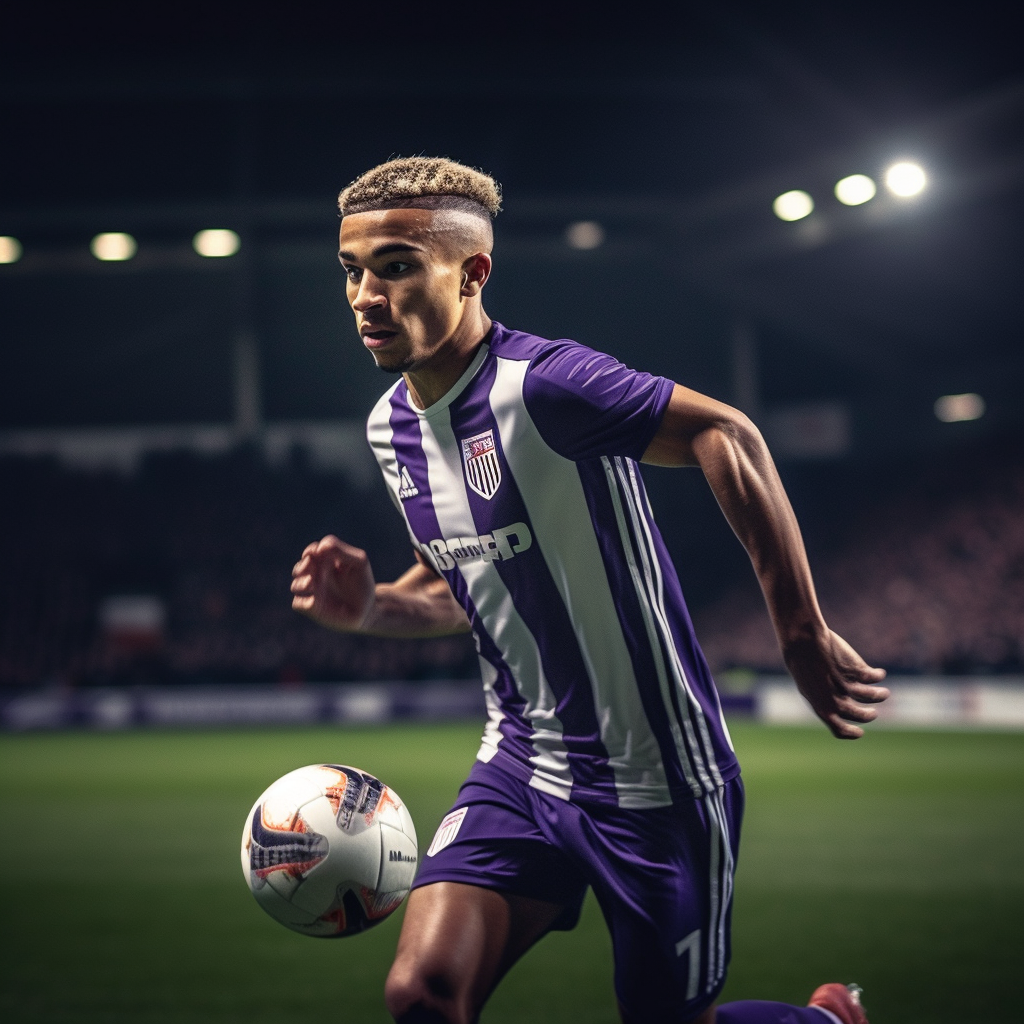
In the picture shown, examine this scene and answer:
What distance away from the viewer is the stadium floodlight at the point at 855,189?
19.8 m

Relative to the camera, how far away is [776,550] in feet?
8.71

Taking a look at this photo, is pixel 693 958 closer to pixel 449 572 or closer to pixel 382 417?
pixel 449 572

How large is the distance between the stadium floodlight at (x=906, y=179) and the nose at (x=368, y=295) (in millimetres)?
17307

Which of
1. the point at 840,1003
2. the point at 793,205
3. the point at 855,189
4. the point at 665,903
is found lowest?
the point at 840,1003

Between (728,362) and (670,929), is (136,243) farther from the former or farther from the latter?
(670,929)

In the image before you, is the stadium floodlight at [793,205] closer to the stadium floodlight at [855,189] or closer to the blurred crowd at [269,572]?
the stadium floodlight at [855,189]

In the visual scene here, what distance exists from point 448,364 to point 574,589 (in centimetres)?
60

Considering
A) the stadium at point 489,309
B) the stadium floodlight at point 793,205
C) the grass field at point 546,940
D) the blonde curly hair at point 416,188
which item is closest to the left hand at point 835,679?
the blonde curly hair at point 416,188

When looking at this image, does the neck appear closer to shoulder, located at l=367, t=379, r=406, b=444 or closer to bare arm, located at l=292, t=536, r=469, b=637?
shoulder, located at l=367, t=379, r=406, b=444

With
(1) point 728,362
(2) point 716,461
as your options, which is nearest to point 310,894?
(2) point 716,461

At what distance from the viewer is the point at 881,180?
64.3 ft

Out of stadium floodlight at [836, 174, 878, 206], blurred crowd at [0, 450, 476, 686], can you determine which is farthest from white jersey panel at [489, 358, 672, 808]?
blurred crowd at [0, 450, 476, 686]

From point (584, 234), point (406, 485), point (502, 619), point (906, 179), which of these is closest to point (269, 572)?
point (584, 234)

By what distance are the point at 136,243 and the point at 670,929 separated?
77.1ft
